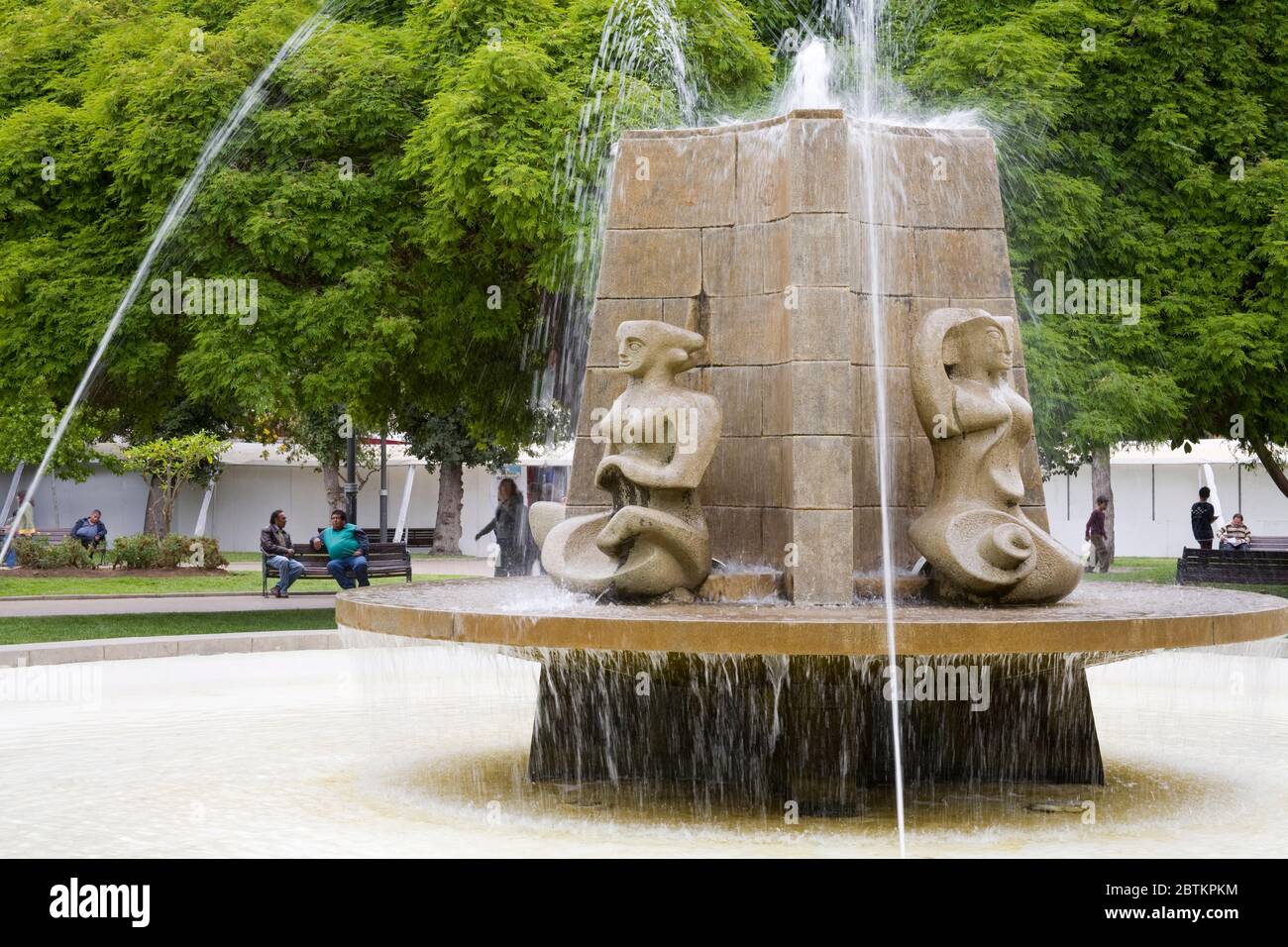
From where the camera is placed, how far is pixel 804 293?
349 inches

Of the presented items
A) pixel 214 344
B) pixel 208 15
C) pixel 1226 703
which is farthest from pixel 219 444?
pixel 1226 703

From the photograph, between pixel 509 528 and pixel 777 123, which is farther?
pixel 509 528

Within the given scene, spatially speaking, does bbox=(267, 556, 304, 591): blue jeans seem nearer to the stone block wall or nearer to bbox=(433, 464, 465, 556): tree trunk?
the stone block wall

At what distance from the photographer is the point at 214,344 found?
17984 mm

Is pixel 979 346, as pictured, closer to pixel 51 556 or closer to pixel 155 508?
pixel 51 556

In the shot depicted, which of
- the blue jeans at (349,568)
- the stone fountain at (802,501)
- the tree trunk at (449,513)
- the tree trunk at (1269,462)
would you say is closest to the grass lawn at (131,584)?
the blue jeans at (349,568)

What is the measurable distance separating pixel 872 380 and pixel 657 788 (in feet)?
8.79

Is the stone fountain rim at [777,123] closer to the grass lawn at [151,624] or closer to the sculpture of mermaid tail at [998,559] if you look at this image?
the sculpture of mermaid tail at [998,559]

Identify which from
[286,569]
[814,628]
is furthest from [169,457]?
[814,628]

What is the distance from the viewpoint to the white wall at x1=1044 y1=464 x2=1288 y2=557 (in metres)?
45.7

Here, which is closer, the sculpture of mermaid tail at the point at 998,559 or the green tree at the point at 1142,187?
the sculpture of mermaid tail at the point at 998,559

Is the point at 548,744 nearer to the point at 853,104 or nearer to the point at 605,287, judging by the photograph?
the point at 605,287

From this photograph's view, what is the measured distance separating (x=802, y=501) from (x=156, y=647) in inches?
332

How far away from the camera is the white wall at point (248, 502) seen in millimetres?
45781
